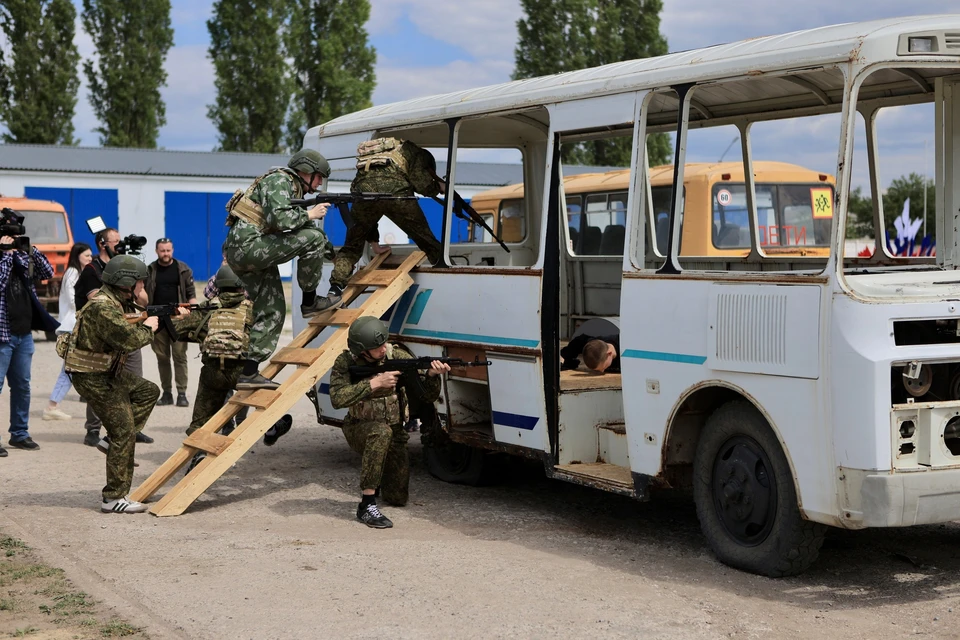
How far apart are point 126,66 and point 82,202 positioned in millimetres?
12613

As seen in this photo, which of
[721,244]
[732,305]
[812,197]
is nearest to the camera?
[732,305]

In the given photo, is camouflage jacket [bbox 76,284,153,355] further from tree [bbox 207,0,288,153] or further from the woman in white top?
tree [bbox 207,0,288,153]

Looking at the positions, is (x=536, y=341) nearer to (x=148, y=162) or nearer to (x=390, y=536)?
(x=390, y=536)

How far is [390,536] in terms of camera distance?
7711 mm

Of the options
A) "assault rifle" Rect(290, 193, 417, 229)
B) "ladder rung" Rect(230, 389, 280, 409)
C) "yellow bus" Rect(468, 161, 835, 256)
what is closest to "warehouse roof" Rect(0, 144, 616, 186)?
"yellow bus" Rect(468, 161, 835, 256)

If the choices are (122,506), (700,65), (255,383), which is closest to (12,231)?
(255,383)

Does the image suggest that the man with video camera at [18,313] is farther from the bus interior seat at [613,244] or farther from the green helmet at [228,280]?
the bus interior seat at [613,244]

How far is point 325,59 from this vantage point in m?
46.9

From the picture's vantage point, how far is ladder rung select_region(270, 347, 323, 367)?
9.00 m

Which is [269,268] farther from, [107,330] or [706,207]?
[706,207]

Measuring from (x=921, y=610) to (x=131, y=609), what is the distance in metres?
3.91

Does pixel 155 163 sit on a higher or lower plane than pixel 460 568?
higher

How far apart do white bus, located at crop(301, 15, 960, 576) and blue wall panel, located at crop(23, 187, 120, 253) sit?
88.3ft

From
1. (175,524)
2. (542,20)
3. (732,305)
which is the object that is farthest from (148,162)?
(732,305)
